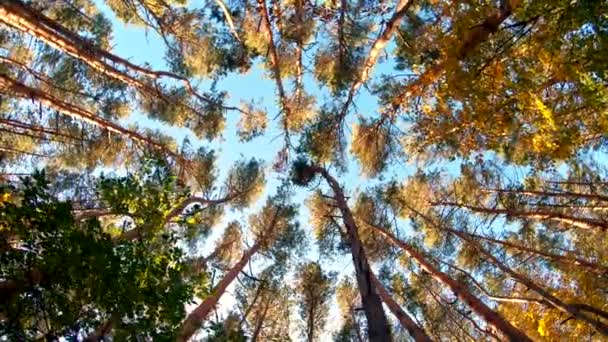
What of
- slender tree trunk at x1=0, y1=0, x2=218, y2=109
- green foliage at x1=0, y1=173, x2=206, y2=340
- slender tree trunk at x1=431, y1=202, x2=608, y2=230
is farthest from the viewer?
slender tree trunk at x1=431, y1=202, x2=608, y2=230

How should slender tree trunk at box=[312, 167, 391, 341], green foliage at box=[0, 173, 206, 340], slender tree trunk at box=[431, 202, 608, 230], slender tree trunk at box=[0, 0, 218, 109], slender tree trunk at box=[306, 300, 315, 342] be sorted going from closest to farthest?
green foliage at box=[0, 173, 206, 340], slender tree trunk at box=[312, 167, 391, 341], slender tree trunk at box=[0, 0, 218, 109], slender tree trunk at box=[431, 202, 608, 230], slender tree trunk at box=[306, 300, 315, 342]

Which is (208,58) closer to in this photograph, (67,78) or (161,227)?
(67,78)

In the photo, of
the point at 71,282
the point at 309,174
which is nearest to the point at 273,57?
the point at 309,174

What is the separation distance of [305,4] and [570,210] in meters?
7.02

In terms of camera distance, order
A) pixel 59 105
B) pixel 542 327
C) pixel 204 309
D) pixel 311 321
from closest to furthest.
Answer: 1. pixel 542 327
2. pixel 59 105
3. pixel 204 309
4. pixel 311 321

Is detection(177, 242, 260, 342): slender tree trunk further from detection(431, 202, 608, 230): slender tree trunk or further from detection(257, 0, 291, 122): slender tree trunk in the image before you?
detection(431, 202, 608, 230): slender tree trunk

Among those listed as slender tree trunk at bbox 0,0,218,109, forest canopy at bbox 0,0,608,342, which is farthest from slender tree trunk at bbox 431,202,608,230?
slender tree trunk at bbox 0,0,218,109

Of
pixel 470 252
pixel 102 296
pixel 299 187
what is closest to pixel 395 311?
pixel 470 252

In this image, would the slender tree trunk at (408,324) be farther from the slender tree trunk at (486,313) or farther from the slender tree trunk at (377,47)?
the slender tree trunk at (377,47)

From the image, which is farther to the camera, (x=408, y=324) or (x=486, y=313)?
(x=408, y=324)

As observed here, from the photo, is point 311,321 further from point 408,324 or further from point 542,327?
point 542,327

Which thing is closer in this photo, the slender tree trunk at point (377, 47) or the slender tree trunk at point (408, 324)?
the slender tree trunk at point (408, 324)

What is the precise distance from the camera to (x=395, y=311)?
9.70 metres

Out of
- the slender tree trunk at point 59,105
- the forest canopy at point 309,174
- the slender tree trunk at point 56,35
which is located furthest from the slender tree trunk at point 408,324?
the slender tree trunk at point 56,35
